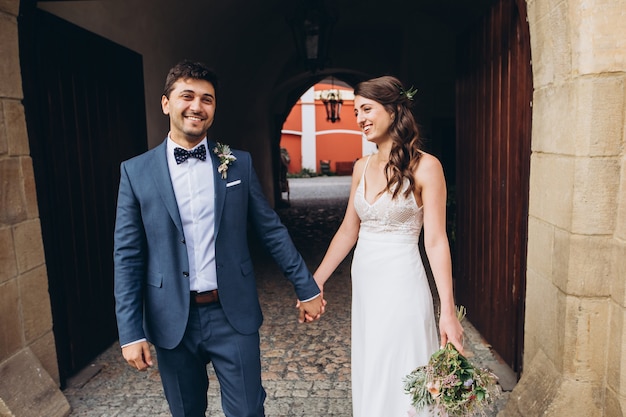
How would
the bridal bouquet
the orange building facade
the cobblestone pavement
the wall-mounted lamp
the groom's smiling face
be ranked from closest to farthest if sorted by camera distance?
the bridal bouquet, the groom's smiling face, the cobblestone pavement, the wall-mounted lamp, the orange building facade

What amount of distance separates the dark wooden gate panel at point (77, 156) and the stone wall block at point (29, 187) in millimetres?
153

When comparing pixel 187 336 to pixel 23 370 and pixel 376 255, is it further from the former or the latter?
pixel 23 370

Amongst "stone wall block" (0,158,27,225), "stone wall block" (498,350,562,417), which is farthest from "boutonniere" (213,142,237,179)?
"stone wall block" (498,350,562,417)

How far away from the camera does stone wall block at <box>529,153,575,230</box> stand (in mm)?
2476

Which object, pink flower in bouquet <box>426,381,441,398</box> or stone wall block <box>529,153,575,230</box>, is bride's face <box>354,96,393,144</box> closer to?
stone wall block <box>529,153,575,230</box>

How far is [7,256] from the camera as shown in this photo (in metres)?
2.95

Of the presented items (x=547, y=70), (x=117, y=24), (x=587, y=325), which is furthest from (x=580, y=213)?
(x=117, y=24)

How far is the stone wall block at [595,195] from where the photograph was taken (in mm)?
2365

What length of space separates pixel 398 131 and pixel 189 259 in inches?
44.7

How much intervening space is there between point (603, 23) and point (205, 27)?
5.13 meters

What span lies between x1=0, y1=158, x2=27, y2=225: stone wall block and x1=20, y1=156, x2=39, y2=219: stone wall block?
0.09 ft

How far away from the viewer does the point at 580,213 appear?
7.92 feet

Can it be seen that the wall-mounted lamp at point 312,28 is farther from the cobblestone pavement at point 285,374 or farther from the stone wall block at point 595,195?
the stone wall block at point 595,195

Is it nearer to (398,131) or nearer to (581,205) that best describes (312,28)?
(398,131)
